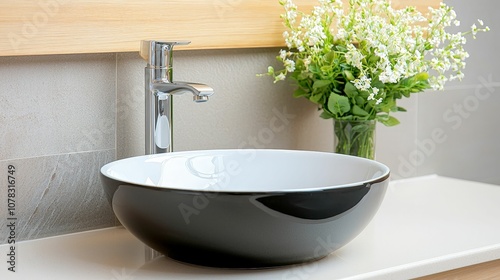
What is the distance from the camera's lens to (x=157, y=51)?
4.66ft

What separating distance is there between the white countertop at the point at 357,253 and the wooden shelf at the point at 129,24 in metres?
0.33

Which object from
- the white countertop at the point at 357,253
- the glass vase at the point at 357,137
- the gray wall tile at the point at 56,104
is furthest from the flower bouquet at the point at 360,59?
the gray wall tile at the point at 56,104

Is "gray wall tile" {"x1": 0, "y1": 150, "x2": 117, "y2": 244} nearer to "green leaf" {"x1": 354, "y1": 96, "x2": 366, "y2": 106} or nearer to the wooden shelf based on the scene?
the wooden shelf

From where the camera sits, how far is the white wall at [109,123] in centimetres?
139

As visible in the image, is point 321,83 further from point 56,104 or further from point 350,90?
point 56,104

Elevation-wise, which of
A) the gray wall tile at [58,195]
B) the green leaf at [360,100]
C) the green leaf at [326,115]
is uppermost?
the green leaf at [360,100]

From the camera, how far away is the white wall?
1.39 metres

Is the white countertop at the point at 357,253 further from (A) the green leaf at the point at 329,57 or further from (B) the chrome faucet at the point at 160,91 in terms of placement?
(A) the green leaf at the point at 329,57

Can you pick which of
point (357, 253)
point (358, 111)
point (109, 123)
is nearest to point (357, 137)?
point (358, 111)

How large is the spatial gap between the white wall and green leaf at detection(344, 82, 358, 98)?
0.57 ft

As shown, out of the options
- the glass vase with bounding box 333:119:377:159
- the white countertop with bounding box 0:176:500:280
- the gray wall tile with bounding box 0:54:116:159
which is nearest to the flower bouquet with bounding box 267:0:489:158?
the glass vase with bounding box 333:119:377:159

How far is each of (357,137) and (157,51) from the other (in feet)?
1.56

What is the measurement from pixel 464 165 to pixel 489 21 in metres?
0.40

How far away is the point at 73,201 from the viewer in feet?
4.80
